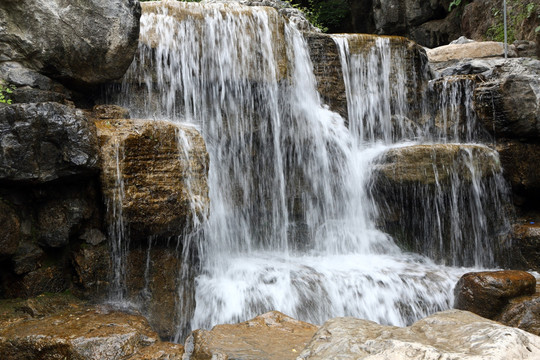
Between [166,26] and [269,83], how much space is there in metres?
1.97

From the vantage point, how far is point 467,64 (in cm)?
948

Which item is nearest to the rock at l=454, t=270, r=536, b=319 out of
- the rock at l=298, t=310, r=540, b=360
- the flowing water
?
the flowing water

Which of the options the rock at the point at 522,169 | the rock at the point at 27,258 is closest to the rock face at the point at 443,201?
the rock at the point at 522,169

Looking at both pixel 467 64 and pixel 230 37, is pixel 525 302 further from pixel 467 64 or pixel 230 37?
pixel 467 64

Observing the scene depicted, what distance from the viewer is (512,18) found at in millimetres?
11703

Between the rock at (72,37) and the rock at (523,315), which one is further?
the rock at (72,37)

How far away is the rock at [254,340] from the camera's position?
2.86 meters

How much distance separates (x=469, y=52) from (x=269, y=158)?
6.95 m

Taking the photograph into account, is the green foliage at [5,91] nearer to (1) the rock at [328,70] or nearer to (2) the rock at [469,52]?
(1) the rock at [328,70]

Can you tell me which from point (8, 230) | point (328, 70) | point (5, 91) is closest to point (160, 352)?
point (8, 230)

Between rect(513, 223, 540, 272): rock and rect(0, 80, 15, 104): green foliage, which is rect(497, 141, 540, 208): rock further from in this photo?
rect(0, 80, 15, 104): green foliage

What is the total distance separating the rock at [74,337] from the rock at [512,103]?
7.26m

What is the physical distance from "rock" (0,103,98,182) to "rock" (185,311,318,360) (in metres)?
2.04

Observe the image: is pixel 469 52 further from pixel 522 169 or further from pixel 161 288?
pixel 161 288
